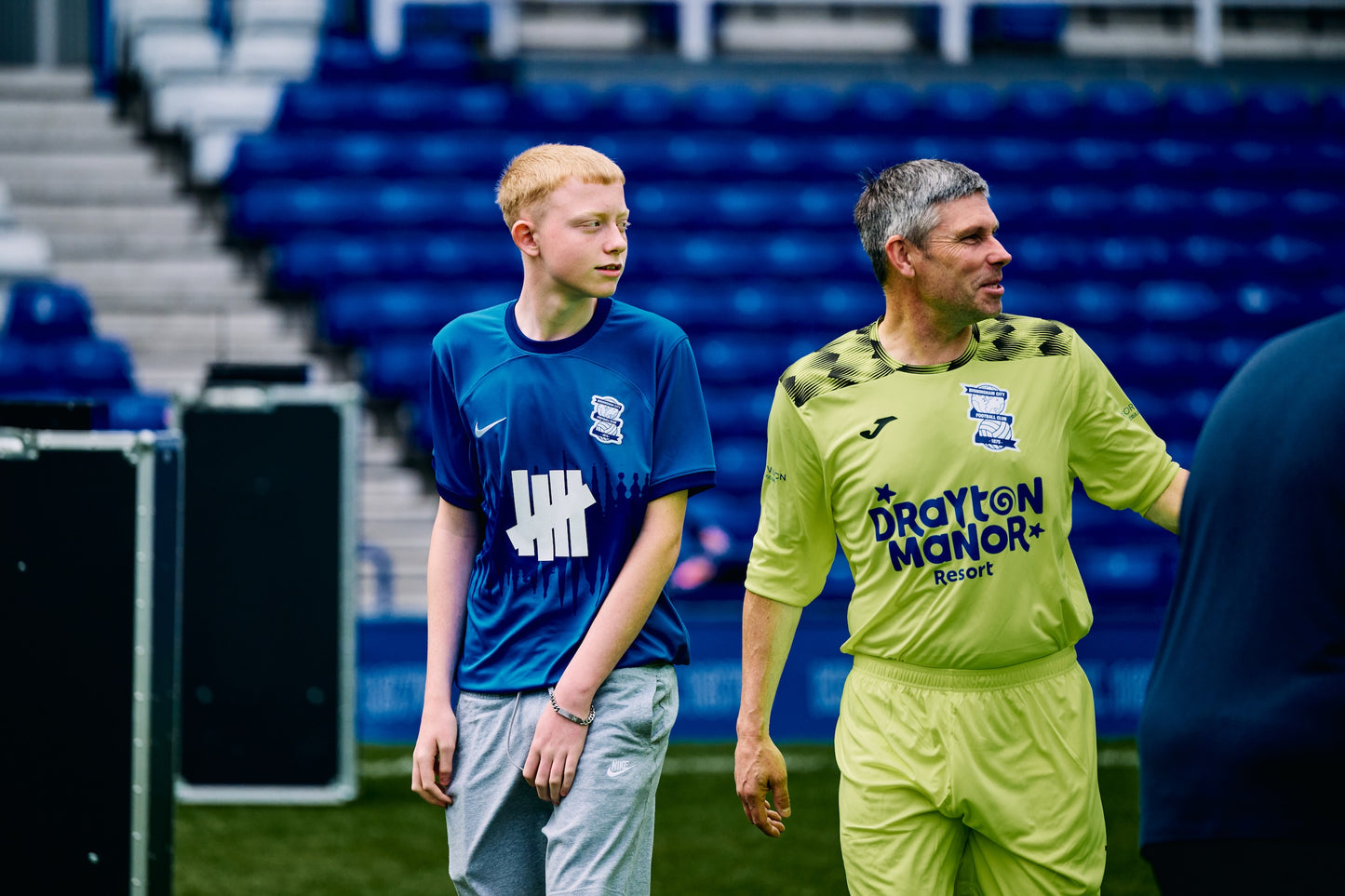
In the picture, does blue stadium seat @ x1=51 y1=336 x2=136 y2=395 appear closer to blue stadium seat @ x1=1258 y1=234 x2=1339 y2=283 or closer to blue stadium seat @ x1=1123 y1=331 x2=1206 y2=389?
blue stadium seat @ x1=1123 y1=331 x2=1206 y2=389

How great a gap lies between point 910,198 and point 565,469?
0.76 meters

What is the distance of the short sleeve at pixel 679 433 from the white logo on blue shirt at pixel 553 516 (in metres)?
0.12

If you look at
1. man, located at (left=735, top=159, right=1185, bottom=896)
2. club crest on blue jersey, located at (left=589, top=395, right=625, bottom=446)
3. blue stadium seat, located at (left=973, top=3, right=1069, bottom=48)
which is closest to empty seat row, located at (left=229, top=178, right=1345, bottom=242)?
blue stadium seat, located at (left=973, top=3, right=1069, bottom=48)

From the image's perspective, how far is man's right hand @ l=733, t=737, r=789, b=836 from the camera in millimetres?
2609

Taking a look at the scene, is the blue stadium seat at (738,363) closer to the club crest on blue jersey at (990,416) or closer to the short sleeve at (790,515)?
the short sleeve at (790,515)

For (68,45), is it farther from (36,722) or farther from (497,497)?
(497,497)

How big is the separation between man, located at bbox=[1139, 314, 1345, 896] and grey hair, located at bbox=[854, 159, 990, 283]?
1009 millimetres

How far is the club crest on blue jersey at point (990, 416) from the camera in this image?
252 centimetres

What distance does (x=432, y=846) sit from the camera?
221 inches

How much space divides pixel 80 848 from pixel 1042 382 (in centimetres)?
223

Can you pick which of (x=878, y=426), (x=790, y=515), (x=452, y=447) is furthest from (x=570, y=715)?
(x=878, y=426)

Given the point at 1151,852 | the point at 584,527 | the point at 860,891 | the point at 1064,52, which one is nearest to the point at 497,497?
the point at 584,527

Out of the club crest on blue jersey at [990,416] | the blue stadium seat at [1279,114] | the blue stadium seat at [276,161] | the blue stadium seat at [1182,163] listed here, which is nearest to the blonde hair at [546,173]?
the club crest on blue jersey at [990,416]

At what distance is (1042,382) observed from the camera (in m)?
2.55
